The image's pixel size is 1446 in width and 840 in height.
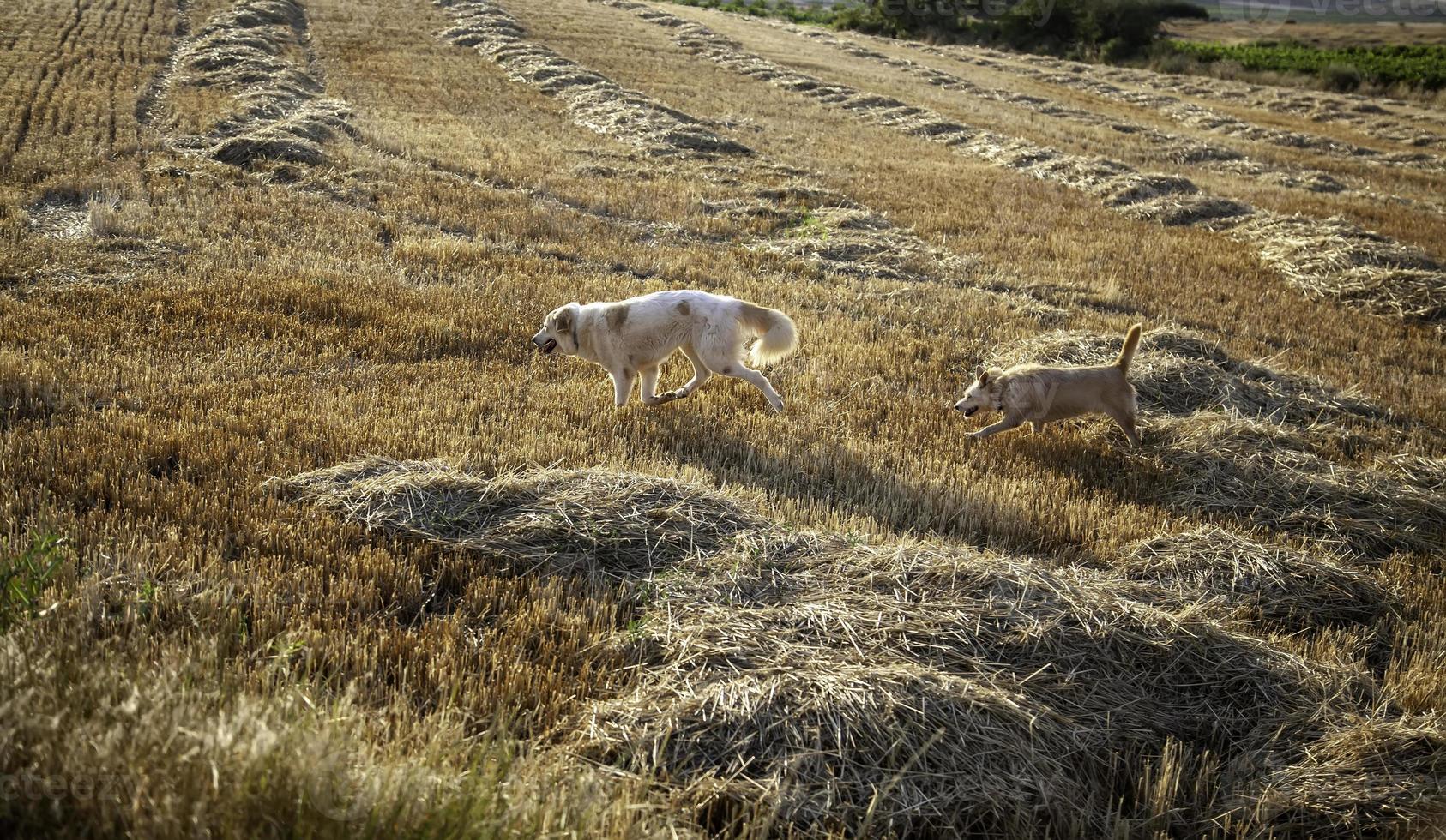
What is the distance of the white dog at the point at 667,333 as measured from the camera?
668 cm

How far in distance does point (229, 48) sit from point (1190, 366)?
2268cm

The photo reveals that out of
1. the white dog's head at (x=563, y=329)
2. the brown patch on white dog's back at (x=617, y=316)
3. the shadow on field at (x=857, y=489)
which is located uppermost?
the brown patch on white dog's back at (x=617, y=316)

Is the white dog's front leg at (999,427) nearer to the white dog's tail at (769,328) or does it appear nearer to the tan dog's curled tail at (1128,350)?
the tan dog's curled tail at (1128,350)

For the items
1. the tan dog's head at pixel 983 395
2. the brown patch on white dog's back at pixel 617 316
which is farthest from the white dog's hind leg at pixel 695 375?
the tan dog's head at pixel 983 395

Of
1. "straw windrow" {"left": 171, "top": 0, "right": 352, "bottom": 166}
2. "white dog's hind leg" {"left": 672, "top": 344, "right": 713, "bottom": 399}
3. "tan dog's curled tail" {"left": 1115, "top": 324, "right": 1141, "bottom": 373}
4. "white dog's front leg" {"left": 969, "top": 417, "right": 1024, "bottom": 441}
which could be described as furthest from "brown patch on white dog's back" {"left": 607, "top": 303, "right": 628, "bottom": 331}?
"straw windrow" {"left": 171, "top": 0, "right": 352, "bottom": 166}

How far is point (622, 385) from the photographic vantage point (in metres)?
6.76

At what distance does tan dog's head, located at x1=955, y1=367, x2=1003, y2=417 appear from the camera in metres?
6.57

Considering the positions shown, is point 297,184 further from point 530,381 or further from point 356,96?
point 356,96

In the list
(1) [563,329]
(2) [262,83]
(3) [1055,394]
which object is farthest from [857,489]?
(2) [262,83]

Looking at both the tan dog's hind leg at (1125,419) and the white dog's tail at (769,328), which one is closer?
the tan dog's hind leg at (1125,419)

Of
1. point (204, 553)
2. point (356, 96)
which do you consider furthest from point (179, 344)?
point (356, 96)

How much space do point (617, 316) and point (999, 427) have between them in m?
2.91

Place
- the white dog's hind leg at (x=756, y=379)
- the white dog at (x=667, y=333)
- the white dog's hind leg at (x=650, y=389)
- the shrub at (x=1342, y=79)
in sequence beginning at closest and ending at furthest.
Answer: the white dog at (x=667, y=333) < the white dog's hind leg at (x=756, y=379) < the white dog's hind leg at (x=650, y=389) < the shrub at (x=1342, y=79)

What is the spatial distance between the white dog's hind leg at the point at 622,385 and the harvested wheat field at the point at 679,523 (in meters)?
0.15
